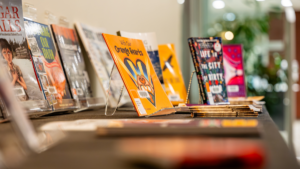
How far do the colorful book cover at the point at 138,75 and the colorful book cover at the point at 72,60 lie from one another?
40 cm

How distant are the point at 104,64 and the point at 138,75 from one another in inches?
23.9

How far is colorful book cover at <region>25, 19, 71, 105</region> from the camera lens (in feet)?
4.13

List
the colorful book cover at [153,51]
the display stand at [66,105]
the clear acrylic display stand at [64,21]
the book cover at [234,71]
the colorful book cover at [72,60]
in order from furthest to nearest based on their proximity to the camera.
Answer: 1. the book cover at [234,71]
2. the colorful book cover at [153,51]
3. the clear acrylic display stand at [64,21]
4. the colorful book cover at [72,60]
5. the display stand at [66,105]

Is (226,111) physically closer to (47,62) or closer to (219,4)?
(47,62)

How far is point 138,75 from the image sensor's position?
1269 millimetres

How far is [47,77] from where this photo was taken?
51.4 inches

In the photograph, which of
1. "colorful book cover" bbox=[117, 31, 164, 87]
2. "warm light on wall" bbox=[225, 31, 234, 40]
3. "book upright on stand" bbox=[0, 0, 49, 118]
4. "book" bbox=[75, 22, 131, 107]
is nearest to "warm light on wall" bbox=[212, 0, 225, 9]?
"warm light on wall" bbox=[225, 31, 234, 40]

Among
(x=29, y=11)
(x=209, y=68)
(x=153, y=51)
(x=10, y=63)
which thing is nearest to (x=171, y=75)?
(x=153, y=51)

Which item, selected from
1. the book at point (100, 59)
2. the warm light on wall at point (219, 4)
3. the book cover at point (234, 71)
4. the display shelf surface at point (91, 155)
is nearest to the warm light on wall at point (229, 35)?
the warm light on wall at point (219, 4)

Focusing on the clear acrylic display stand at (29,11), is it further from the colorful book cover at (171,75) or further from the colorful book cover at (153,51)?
the colorful book cover at (171,75)

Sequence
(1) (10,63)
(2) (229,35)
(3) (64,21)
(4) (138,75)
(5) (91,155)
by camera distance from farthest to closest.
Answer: (2) (229,35) → (3) (64,21) → (4) (138,75) → (1) (10,63) → (5) (91,155)

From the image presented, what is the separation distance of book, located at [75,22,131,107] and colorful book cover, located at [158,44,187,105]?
31 cm

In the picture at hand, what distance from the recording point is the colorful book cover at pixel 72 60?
4.92 ft

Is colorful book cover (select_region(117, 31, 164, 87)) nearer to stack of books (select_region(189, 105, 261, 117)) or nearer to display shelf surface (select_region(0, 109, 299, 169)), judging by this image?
stack of books (select_region(189, 105, 261, 117))
